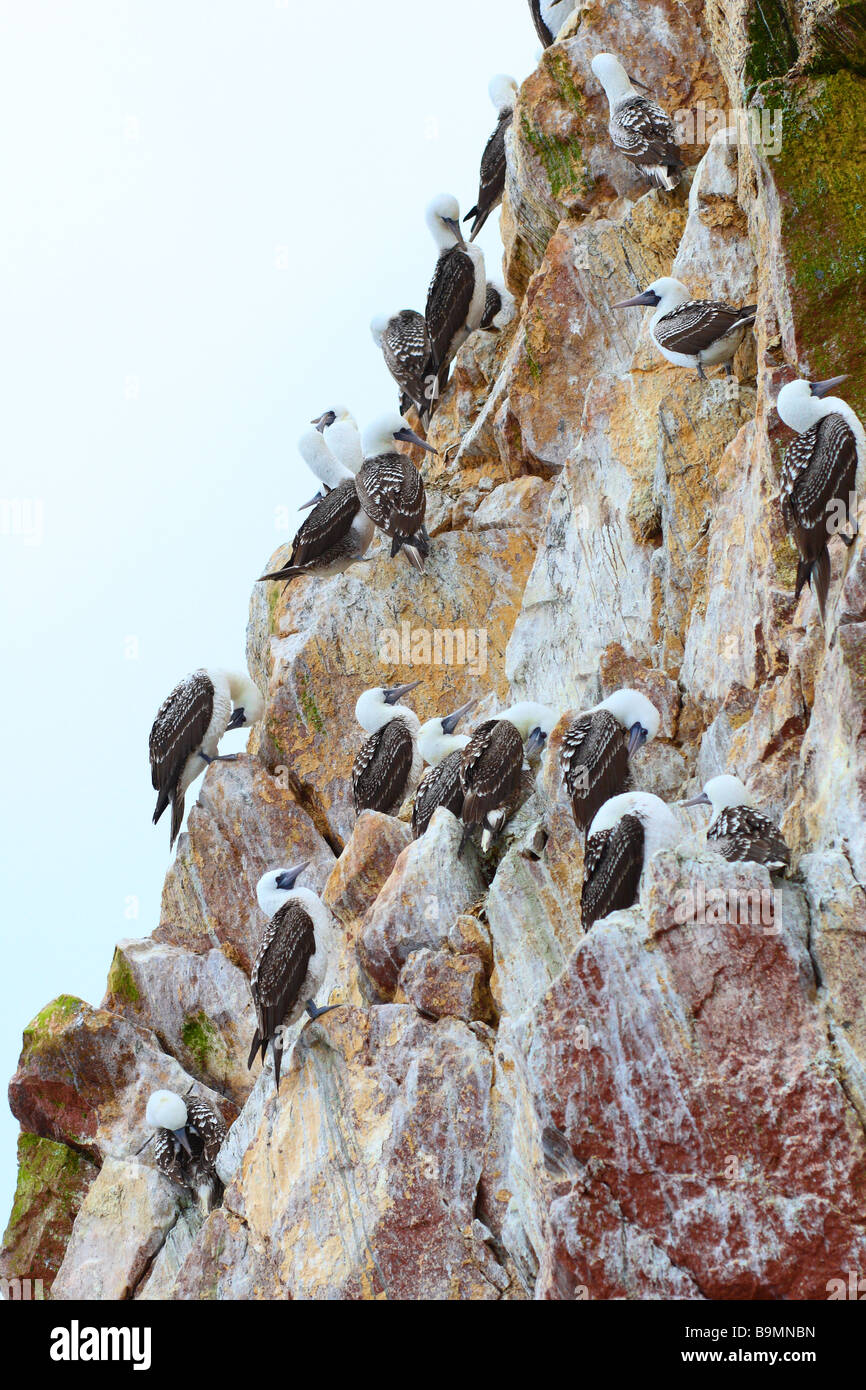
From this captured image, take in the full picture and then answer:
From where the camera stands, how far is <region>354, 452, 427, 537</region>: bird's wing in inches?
527

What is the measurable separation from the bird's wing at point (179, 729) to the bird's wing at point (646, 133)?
6.94 metres

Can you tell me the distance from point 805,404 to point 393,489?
6.09 m

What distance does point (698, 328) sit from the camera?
11.0 m

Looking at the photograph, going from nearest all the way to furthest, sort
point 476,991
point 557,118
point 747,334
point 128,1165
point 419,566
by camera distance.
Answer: point 476,991
point 747,334
point 128,1165
point 419,566
point 557,118

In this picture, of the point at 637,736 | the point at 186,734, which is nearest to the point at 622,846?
the point at 637,736

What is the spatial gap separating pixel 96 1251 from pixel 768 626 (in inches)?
340

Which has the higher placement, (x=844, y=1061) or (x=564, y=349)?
(x=564, y=349)

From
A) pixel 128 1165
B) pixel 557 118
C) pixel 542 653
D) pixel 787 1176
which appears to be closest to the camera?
pixel 787 1176

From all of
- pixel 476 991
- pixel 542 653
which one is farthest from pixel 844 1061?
pixel 542 653

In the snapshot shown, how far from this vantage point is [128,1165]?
13.2 m

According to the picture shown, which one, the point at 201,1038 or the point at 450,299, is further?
the point at 450,299

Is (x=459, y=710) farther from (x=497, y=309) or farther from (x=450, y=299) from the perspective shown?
(x=497, y=309)

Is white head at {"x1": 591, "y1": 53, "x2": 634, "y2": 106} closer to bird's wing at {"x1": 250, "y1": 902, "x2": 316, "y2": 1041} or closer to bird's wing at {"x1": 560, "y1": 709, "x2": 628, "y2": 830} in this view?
bird's wing at {"x1": 560, "y1": 709, "x2": 628, "y2": 830}

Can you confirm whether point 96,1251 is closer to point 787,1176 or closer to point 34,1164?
point 34,1164
